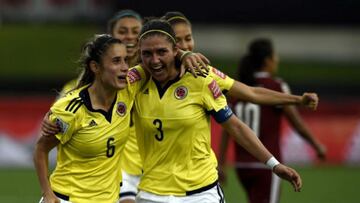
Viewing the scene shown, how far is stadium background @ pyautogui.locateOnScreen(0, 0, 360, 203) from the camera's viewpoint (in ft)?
60.6

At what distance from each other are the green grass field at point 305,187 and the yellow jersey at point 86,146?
21.8 ft

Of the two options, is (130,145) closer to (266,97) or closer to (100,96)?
(266,97)

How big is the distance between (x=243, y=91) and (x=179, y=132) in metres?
0.81

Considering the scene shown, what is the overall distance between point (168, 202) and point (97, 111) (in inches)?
32.2

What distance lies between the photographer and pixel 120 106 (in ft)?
25.1

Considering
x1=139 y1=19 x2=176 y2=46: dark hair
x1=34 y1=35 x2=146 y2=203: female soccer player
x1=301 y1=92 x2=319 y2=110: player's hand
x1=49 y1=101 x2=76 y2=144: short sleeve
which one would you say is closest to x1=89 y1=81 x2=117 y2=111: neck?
x1=34 y1=35 x2=146 y2=203: female soccer player

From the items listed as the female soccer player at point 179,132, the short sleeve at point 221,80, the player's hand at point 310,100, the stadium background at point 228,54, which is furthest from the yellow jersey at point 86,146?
the stadium background at point 228,54

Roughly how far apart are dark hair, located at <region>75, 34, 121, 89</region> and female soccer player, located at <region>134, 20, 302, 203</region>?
0.85 feet

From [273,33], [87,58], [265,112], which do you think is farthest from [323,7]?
[87,58]

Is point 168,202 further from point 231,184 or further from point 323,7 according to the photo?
point 323,7

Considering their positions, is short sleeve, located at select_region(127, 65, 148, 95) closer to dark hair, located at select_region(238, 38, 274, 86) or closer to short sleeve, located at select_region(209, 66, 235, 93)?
short sleeve, located at select_region(209, 66, 235, 93)

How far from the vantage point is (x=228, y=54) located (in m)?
29.9

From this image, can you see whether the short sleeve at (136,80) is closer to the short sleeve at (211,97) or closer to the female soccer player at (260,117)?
the short sleeve at (211,97)

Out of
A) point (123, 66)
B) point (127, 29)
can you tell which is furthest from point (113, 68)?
point (127, 29)
